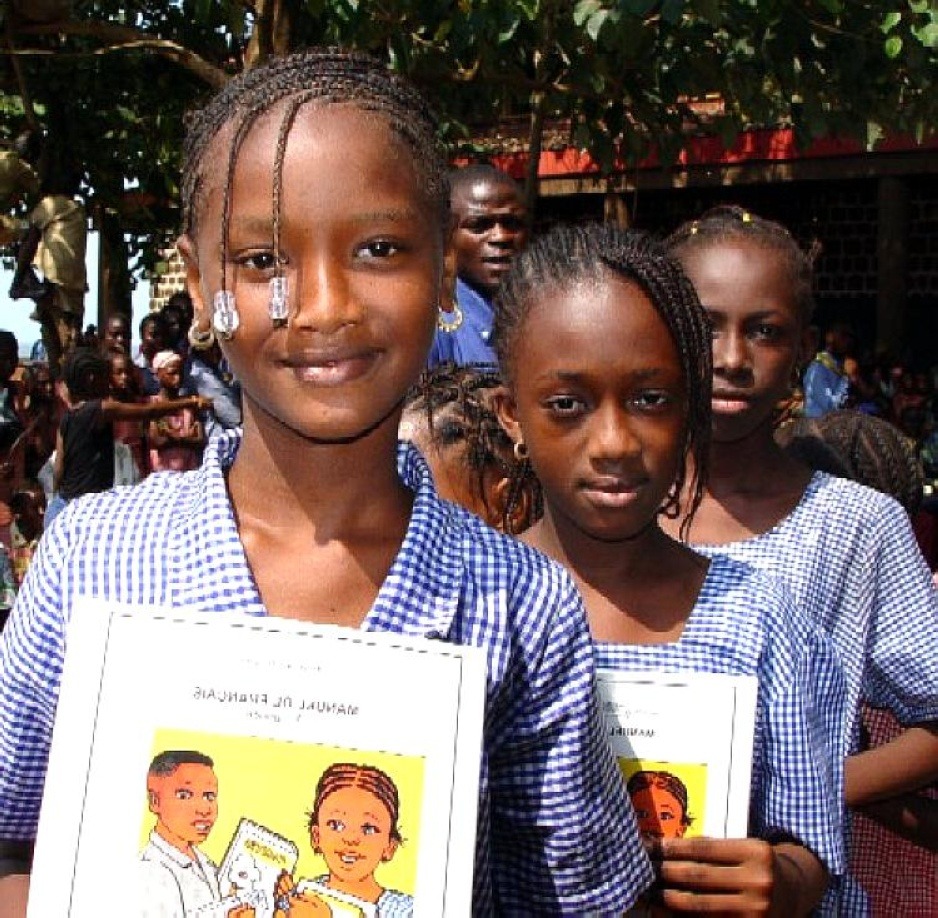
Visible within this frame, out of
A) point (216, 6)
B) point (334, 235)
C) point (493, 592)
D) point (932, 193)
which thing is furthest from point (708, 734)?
point (932, 193)

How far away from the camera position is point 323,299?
52.7 inches

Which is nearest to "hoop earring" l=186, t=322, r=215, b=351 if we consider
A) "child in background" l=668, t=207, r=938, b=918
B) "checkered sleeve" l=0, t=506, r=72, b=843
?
"checkered sleeve" l=0, t=506, r=72, b=843

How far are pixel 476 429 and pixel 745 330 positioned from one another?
489 mm

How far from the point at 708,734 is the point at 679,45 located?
16.4 ft

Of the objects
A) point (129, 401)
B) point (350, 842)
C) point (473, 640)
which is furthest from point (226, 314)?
point (129, 401)

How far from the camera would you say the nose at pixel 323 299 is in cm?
134

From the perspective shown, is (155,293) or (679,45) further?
(155,293)

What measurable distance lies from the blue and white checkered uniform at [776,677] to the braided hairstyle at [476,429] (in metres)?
0.56

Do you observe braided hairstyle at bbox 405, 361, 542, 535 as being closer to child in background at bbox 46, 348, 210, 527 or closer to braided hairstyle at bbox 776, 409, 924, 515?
braided hairstyle at bbox 776, 409, 924, 515

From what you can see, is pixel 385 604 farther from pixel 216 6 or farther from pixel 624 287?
pixel 216 6

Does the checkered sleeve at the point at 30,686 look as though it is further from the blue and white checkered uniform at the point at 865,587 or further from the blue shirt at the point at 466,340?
the blue shirt at the point at 466,340

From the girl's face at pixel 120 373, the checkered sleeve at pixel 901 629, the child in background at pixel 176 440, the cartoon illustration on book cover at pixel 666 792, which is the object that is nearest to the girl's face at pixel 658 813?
the cartoon illustration on book cover at pixel 666 792

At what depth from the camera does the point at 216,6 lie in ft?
22.2

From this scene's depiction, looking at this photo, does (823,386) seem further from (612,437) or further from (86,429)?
(612,437)
